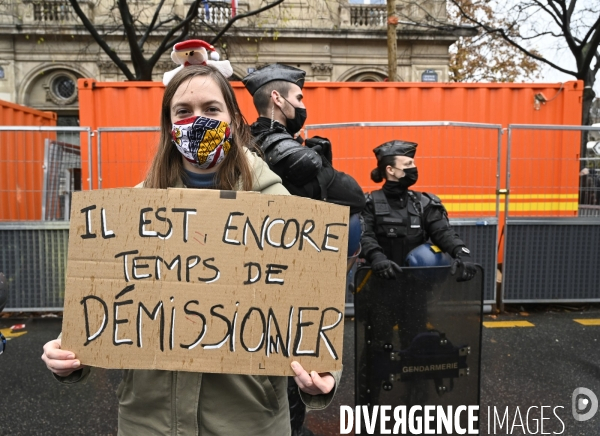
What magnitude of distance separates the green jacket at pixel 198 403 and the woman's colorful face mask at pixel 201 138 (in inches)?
25.5

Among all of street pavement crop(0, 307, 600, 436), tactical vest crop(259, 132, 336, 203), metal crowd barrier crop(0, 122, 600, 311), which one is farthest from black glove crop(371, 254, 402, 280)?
metal crowd barrier crop(0, 122, 600, 311)

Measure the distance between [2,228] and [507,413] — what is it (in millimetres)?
5100

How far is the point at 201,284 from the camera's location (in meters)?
1.36

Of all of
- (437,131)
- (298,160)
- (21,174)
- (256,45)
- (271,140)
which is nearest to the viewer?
(298,160)

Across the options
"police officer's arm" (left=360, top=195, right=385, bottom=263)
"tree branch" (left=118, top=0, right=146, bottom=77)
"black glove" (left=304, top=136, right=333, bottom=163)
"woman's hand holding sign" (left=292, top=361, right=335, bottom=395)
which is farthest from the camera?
"tree branch" (left=118, top=0, right=146, bottom=77)

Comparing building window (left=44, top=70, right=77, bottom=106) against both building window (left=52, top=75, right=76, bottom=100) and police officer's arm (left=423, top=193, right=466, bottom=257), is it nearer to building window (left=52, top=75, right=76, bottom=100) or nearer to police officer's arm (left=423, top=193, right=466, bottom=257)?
building window (left=52, top=75, right=76, bottom=100)

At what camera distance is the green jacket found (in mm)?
1391

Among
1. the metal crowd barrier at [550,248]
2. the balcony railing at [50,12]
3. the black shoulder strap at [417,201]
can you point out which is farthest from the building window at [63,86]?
the black shoulder strap at [417,201]

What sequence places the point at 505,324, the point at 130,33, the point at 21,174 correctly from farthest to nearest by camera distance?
the point at 130,33 → the point at 21,174 → the point at 505,324

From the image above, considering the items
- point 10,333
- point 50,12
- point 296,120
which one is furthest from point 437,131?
point 50,12

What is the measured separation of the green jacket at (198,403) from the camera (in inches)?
54.7

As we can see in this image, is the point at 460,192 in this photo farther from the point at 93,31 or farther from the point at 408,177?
the point at 93,31

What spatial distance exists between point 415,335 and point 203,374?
137cm

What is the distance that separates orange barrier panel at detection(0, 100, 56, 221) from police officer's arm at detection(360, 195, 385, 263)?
393 cm
